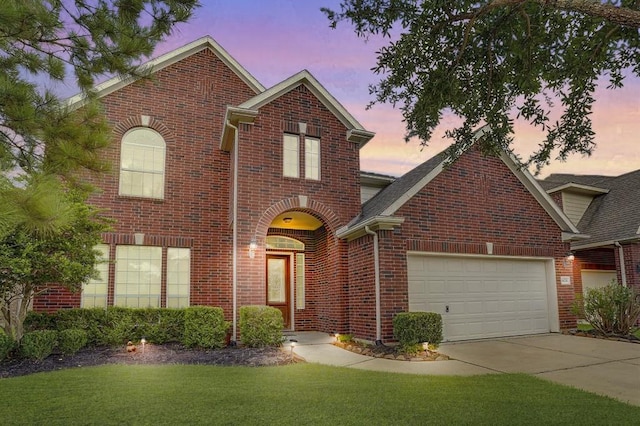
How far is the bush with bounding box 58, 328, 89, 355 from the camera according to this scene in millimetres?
9430

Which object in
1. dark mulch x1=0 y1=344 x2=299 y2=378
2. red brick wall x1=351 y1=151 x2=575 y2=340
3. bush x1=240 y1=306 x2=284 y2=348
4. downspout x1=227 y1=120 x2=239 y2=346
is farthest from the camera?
downspout x1=227 y1=120 x2=239 y2=346

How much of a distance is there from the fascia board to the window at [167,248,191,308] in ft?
30.7

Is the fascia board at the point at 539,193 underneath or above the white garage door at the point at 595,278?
above

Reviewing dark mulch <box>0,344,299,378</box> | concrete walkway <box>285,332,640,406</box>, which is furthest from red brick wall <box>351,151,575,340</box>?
dark mulch <box>0,344,299,378</box>

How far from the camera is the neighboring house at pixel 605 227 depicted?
14.9 m

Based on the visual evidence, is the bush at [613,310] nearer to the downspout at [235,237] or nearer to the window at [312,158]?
the window at [312,158]

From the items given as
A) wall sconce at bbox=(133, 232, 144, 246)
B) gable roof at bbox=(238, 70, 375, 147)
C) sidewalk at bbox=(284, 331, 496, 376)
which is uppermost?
gable roof at bbox=(238, 70, 375, 147)

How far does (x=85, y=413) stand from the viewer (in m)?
5.41

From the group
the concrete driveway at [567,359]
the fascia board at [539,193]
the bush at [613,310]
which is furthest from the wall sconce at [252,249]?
the bush at [613,310]

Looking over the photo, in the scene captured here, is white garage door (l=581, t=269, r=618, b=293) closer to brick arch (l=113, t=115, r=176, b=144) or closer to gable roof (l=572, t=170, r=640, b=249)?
gable roof (l=572, t=170, r=640, b=249)

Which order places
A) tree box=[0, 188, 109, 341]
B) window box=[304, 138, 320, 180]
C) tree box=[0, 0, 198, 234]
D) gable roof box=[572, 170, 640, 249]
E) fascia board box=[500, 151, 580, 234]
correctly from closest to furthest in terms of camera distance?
tree box=[0, 0, 198, 234]
tree box=[0, 188, 109, 341]
window box=[304, 138, 320, 180]
fascia board box=[500, 151, 580, 234]
gable roof box=[572, 170, 640, 249]

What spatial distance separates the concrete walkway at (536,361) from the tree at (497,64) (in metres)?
3.70

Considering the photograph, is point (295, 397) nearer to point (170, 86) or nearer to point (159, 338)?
point (159, 338)

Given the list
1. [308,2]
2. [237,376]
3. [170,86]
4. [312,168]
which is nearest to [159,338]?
[237,376]
